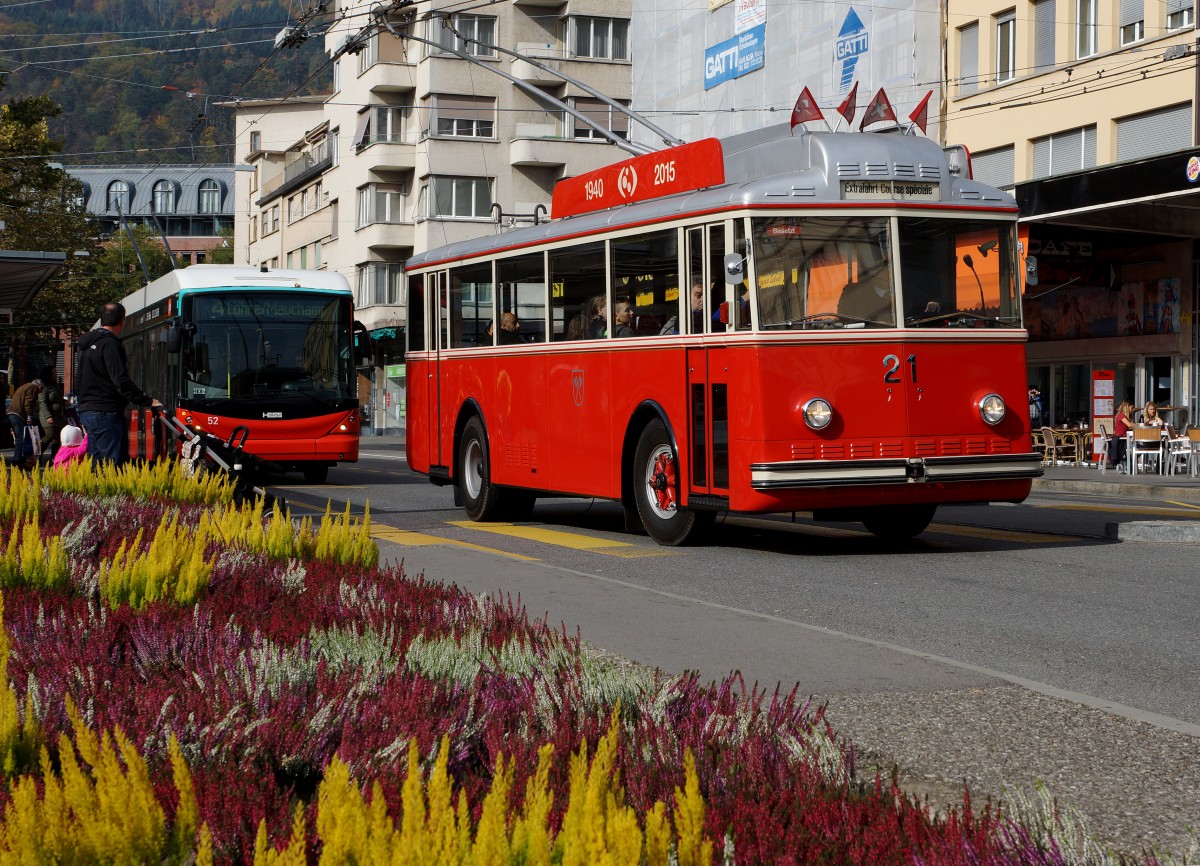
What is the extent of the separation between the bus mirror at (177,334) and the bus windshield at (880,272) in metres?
13.2

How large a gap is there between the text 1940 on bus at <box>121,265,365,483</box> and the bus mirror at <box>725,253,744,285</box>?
13635 millimetres

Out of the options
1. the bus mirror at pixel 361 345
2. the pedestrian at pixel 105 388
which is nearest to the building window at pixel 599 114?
the bus mirror at pixel 361 345

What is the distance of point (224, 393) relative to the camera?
25.5m

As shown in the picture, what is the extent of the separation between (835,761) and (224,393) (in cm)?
2210

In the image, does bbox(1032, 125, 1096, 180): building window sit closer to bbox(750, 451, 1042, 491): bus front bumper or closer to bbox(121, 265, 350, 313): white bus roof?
bbox(121, 265, 350, 313): white bus roof

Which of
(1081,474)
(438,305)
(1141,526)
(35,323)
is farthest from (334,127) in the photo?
(1141,526)

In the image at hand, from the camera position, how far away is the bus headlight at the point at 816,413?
510 inches

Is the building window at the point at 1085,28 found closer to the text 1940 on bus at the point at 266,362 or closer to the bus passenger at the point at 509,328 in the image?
the text 1940 on bus at the point at 266,362

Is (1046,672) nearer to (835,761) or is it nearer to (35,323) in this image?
(835,761)

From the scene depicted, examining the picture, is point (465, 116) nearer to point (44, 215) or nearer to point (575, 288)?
point (44, 215)

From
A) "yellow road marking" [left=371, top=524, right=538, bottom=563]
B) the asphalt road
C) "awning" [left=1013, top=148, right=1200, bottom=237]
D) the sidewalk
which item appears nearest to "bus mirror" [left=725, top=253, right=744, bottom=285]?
the asphalt road

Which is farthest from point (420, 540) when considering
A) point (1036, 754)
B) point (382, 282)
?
point (382, 282)

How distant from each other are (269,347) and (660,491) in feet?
42.4

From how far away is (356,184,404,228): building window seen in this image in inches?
2680
